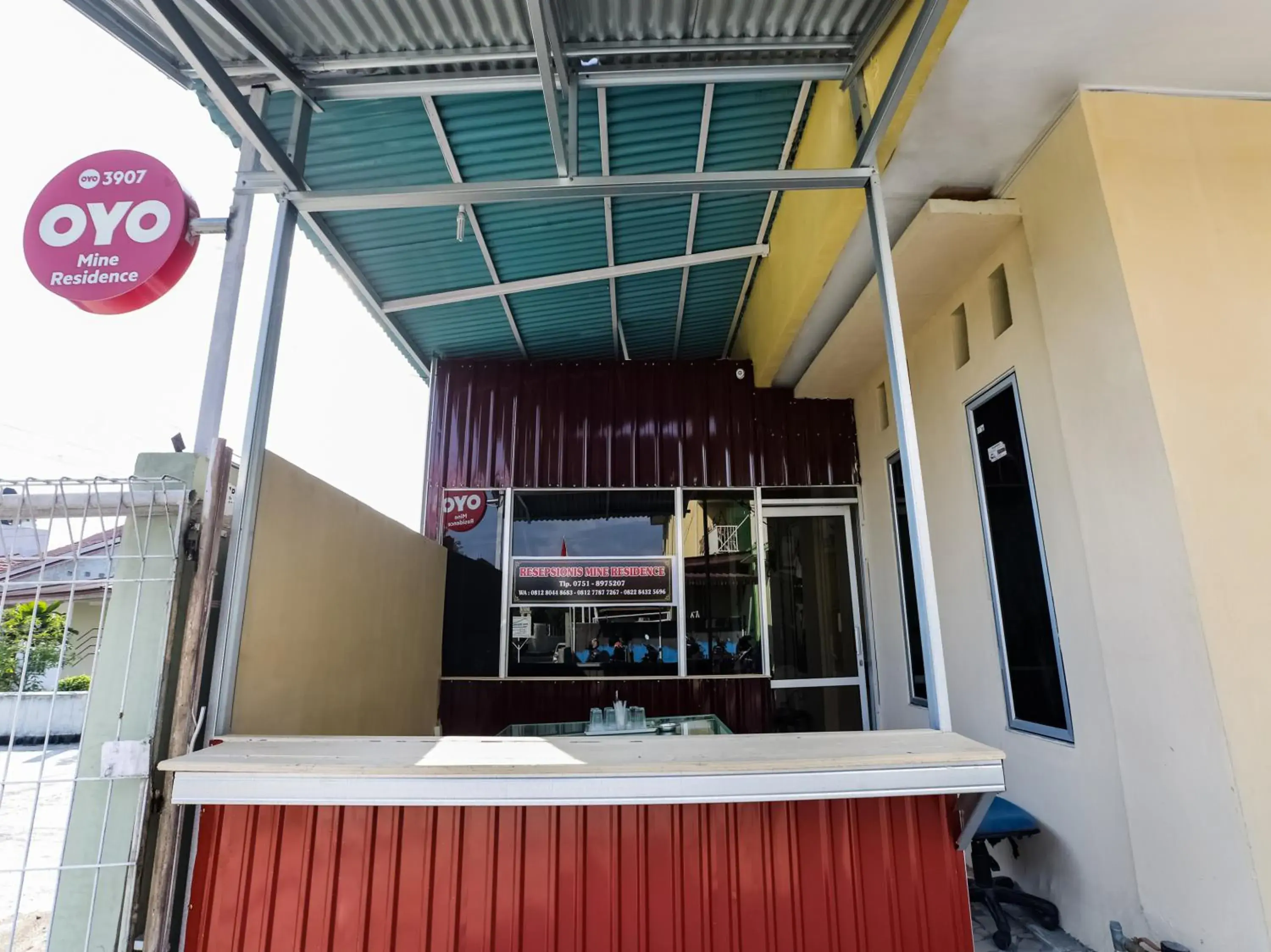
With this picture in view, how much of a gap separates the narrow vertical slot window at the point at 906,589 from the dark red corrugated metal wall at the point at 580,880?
303cm

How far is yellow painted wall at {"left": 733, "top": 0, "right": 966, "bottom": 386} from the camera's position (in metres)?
2.31

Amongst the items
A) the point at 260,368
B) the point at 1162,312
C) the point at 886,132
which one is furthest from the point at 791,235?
the point at 260,368

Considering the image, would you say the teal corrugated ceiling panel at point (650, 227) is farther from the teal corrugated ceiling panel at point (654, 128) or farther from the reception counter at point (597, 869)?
the reception counter at point (597, 869)

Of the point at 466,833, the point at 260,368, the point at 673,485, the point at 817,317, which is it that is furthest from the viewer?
the point at 673,485

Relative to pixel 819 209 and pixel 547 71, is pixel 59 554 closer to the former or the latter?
pixel 547 71

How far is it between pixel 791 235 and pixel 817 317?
2.44ft

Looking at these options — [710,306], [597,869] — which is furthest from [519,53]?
[710,306]

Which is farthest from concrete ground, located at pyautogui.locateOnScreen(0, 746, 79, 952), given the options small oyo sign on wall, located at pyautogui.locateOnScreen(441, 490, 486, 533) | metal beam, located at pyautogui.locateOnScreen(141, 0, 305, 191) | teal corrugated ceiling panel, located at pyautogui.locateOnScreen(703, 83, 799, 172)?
teal corrugated ceiling panel, located at pyautogui.locateOnScreen(703, 83, 799, 172)

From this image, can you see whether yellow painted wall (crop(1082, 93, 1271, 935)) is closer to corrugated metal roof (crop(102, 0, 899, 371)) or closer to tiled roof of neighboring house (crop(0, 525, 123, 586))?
corrugated metal roof (crop(102, 0, 899, 371))

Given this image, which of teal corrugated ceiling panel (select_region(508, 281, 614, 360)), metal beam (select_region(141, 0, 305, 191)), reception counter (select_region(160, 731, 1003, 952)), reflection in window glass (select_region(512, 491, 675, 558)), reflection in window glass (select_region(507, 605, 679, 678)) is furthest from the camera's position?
reflection in window glass (select_region(512, 491, 675, 558))

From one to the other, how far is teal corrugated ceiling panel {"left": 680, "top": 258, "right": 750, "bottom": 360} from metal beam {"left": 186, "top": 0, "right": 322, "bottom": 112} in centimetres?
277

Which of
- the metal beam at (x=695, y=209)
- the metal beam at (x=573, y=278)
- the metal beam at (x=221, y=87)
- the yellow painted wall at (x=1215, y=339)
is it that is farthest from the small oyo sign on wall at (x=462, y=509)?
the yellow painted wall at (x=1215, y=339)

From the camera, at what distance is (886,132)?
246cm

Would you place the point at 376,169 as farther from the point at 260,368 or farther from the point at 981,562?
the point at 981,562
